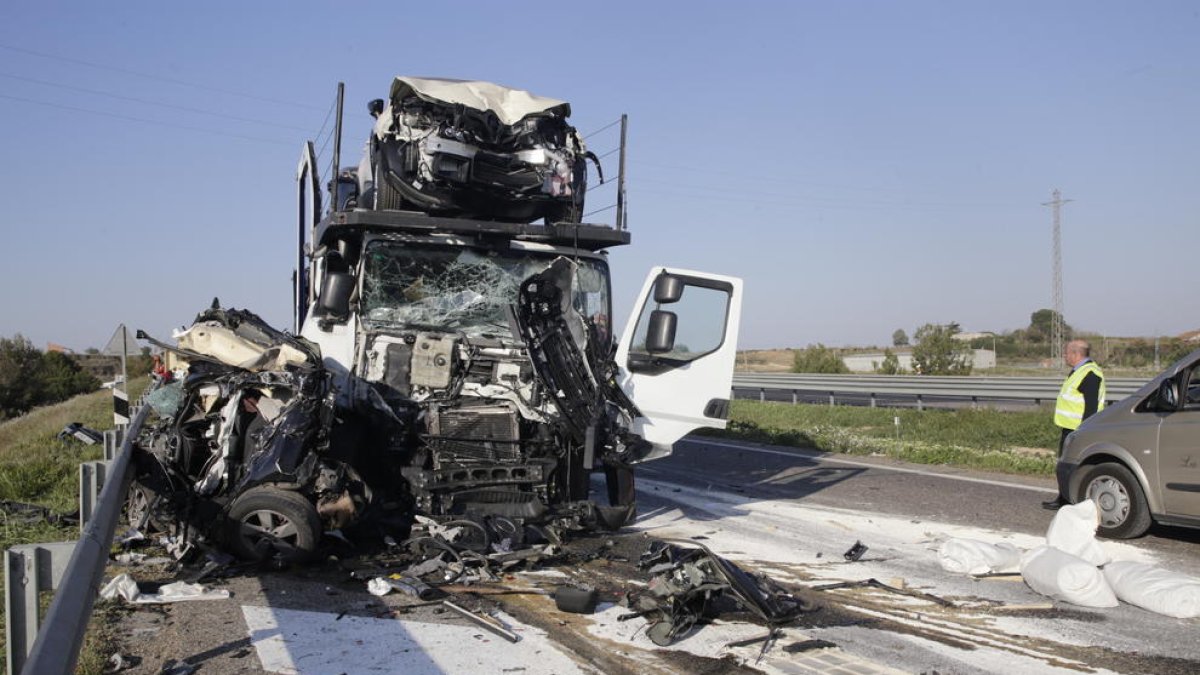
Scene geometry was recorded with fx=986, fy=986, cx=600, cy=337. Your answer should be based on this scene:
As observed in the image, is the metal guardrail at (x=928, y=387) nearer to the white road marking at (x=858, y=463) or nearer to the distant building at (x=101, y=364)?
the white road marking at (x=858, y=463)

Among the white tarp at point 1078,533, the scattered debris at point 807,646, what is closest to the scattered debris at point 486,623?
the scattered debris at point 807,646

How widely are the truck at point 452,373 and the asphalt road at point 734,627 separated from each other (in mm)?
630

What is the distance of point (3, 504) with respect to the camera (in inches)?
325

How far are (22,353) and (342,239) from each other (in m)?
36.6

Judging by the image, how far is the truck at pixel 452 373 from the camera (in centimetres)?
657

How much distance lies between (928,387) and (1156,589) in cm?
2021

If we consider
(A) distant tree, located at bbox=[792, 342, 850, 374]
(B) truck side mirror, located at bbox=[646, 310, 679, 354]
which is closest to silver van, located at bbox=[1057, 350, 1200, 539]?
(B) truck side mirror, located at bbox=[646, 310, 679, 354]

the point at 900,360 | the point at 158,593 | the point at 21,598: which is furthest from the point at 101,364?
the point at 21,598

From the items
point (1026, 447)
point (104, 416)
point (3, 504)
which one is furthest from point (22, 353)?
point (1026, 447)

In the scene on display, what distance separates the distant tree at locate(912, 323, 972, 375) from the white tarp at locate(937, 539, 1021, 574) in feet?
94.4

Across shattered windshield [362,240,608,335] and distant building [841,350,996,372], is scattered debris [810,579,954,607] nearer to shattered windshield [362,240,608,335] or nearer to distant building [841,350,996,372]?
shattered windshield [362,240,608,335]

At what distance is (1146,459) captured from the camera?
765 cm

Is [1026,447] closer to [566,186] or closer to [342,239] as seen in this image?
[566,186]

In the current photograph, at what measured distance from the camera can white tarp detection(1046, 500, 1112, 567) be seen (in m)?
6.52
